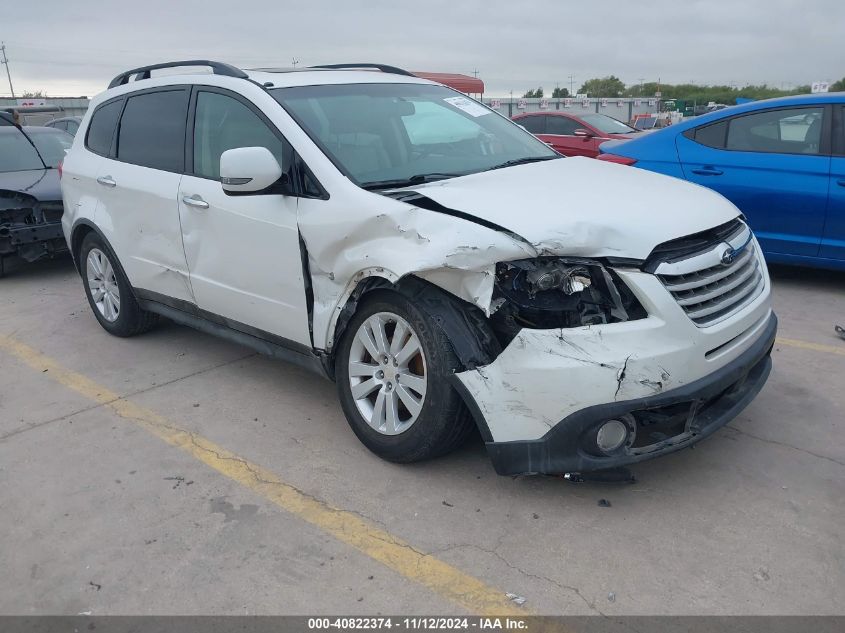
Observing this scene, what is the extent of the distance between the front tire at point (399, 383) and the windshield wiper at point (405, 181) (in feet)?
1.73

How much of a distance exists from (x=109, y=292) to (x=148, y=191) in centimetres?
123

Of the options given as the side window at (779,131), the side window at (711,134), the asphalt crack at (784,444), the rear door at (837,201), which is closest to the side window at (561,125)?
the side window at (711,134)

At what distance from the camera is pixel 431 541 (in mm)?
2965

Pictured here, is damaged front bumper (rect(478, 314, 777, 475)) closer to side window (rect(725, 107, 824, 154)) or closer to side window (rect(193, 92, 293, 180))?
side window (rect(193, 92, 293, 180))

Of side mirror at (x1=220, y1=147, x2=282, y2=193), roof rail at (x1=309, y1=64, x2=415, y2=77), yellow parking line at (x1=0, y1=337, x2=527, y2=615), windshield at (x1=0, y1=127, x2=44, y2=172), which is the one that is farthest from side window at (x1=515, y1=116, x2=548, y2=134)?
side mirror at (x1=220, y1=147, x2=282, y2=193)

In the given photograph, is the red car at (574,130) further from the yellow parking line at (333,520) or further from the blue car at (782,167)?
the yellow parking line at (333,520)

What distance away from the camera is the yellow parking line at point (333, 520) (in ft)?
8.71

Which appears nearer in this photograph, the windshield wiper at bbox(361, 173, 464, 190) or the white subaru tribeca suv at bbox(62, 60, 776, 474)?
the white subaru tribeca suv at bbox(62, 60, 776, 474)

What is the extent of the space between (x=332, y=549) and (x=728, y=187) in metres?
4.86

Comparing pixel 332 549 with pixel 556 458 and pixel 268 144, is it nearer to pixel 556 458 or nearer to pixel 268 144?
pixel 556 458

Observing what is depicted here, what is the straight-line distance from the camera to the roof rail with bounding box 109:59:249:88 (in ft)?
13.9

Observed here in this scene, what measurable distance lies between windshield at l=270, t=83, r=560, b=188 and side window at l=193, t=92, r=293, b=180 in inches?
7.4

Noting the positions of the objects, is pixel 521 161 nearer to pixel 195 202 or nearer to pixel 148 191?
pixel 195 202

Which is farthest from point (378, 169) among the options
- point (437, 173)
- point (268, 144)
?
point (268, 144)
